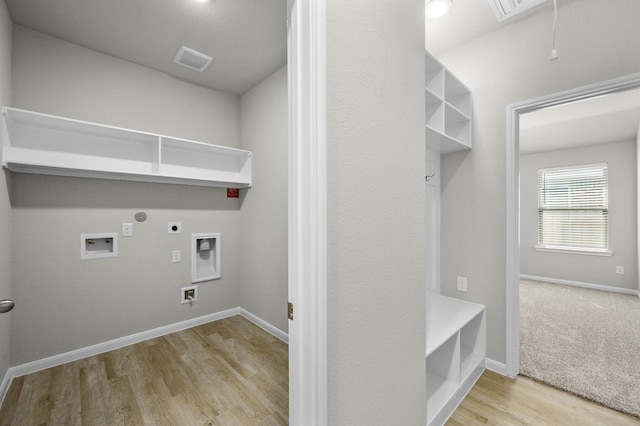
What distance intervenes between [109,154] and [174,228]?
87 centimetres

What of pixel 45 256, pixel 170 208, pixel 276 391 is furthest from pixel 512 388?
pixel 45 256

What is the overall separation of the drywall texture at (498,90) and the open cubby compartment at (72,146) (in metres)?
2.78

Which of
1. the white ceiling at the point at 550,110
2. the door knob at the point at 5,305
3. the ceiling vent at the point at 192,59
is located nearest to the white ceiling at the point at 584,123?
the white ceiling at the point at 550,110

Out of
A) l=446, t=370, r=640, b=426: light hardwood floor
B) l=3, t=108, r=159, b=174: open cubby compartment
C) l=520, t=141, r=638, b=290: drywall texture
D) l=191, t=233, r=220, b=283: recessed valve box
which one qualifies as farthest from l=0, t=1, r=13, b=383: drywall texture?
l=520, t=141, r=638, b=290: drywall texture

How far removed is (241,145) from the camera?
332 cm

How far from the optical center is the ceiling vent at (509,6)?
5.98ft

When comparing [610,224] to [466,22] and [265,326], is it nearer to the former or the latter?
[466,22]

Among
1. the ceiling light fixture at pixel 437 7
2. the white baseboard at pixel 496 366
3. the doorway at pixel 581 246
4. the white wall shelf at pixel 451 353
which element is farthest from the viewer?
the doorway at pixel 581 246

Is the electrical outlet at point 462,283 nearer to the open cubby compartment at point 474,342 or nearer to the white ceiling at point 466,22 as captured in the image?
the open cubby compartment at point 474,342

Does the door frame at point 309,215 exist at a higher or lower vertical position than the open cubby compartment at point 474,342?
higher

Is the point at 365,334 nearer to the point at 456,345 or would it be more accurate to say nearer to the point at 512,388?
the point at 456,345

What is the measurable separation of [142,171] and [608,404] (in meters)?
3.96

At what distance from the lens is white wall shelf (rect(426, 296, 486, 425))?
1629mm

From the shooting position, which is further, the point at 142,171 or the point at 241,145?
the point at 241,145
